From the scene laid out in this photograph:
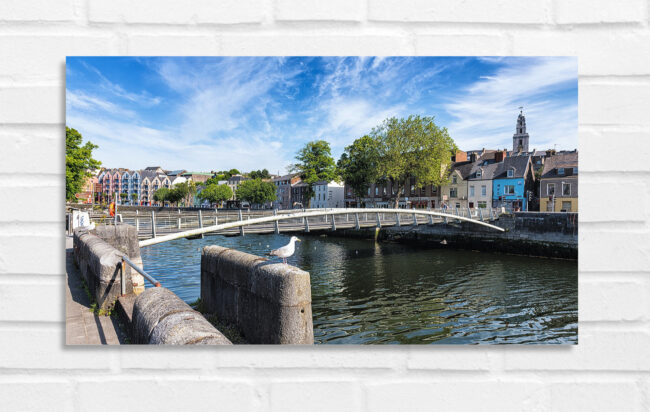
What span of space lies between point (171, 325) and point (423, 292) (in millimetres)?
8491

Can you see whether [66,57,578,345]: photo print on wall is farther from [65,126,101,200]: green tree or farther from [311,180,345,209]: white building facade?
[311,180,345,209]: white building facade

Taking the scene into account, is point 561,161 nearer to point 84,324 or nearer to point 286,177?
point 286,177

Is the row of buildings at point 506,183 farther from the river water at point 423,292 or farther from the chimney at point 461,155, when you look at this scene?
the river water at point 423,292

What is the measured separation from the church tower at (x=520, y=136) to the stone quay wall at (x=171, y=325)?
7.40 ft

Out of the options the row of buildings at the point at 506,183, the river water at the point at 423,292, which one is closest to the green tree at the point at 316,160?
the row of buildings at the point at 506,183

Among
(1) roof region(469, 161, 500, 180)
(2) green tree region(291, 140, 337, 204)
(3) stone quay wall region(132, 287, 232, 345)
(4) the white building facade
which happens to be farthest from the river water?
(3) stone quay wall region(132, 287, 232, 345)

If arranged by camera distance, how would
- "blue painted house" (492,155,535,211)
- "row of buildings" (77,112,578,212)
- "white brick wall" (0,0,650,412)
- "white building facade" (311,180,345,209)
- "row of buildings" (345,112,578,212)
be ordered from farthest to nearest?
"blue painted house" (492,155,535,211) → "white building facade" (311,180,345,209) → "row of buildings" (345,112,578,212) → "row of buildings" (77,112,578,212) → "white brick wall" (0,0,650,412)

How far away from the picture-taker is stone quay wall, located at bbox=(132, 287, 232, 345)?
6.41 ft

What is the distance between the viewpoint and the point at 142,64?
2295mm

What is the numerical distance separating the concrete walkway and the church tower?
287cm

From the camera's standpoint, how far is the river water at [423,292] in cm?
583

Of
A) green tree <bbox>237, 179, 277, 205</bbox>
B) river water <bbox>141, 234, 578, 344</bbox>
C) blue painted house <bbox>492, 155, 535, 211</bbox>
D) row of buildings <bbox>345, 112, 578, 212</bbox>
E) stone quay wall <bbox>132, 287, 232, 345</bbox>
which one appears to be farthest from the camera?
river water <bbox>141, 234, 578, 344</bbox>

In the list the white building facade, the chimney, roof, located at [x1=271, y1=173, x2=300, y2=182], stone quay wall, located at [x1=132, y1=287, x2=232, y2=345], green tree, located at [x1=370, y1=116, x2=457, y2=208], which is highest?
green tree, located at [x1=370, y1=116, x2=457, y2=208]
